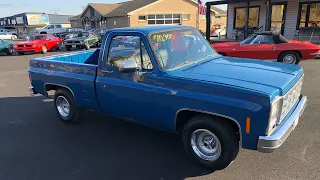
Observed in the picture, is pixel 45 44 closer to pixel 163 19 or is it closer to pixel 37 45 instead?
pixel 37 45

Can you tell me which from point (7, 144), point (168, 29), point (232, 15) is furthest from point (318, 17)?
point (7, 144)

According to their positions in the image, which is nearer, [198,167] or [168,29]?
[198,167]

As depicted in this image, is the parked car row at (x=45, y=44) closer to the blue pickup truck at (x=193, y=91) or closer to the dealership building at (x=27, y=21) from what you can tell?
the blue pickup truck at (x=193, y=91)

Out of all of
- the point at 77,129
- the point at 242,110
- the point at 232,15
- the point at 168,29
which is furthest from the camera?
the point at 232,15

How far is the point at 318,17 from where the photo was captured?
16375 millimetres

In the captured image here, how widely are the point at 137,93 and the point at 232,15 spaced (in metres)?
18.5

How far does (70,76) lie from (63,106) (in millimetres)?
997

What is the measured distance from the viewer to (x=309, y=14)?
16.6m

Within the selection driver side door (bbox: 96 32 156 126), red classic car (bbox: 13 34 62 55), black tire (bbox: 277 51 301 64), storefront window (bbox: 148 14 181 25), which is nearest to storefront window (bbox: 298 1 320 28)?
black tire (bbox: 277 51 301 64)

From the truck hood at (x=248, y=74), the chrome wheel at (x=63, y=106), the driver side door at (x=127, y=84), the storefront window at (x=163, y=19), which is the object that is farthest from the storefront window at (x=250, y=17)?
the storefront window at (x=163, y=19)

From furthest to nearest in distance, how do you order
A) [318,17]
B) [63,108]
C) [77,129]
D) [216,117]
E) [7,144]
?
1. [318,17]
2. [63,108]
3. [77,129]
4. [7,144]
5. [216,117]

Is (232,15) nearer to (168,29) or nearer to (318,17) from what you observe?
(318,17)

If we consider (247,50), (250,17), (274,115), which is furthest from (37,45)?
(274,115)

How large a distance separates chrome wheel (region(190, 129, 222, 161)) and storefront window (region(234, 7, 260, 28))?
1771 cm
